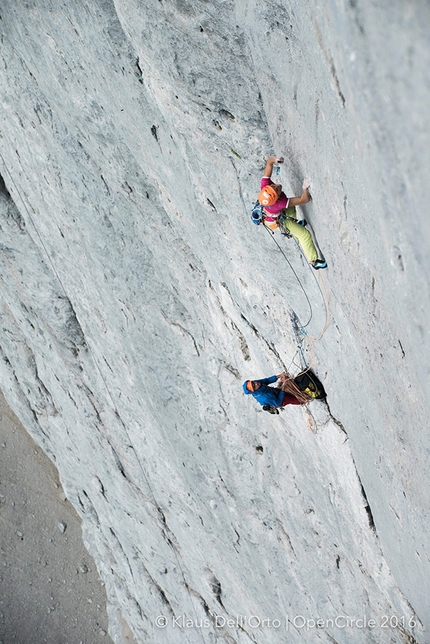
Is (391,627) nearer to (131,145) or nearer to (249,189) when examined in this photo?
(249,189)

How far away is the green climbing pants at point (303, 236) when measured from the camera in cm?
450

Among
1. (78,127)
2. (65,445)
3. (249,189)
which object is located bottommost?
(65,445)

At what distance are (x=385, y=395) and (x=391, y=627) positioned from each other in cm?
454

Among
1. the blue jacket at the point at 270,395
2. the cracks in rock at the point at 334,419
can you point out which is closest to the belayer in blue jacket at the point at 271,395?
the blue jacket at the point at 270,395

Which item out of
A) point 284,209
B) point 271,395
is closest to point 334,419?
point 271,395

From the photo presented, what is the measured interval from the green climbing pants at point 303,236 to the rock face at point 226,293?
0.14 metres

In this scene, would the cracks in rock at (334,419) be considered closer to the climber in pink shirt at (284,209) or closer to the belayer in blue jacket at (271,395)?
the belayer in blue jacket at (271,395)

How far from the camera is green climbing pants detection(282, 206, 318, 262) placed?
14.8ft

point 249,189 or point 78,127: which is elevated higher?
point 249,189

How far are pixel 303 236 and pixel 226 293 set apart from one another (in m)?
2.39

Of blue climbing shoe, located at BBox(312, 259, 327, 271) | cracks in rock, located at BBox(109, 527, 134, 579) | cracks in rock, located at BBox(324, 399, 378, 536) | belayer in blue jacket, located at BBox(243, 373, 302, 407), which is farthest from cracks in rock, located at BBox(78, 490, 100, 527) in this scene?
blue climbing shoe, located at BBox(312, 259, 327, 271)

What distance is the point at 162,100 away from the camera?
17.5ft

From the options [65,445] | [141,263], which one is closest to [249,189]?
[141,263]

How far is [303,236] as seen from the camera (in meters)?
4.53
